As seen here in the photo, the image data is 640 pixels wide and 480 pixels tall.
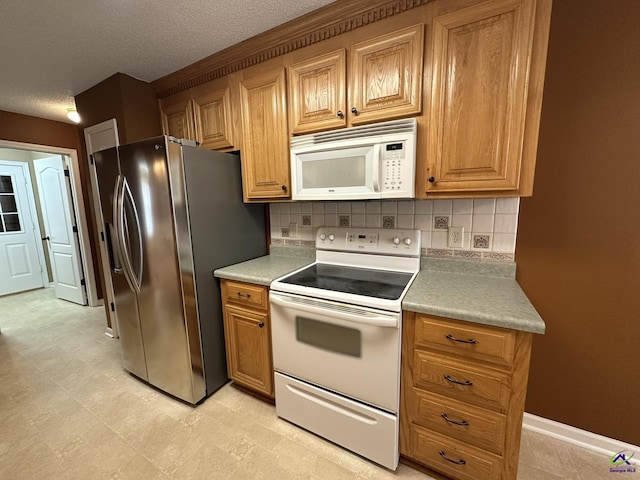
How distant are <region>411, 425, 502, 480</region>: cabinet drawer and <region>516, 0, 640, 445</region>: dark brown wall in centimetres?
68

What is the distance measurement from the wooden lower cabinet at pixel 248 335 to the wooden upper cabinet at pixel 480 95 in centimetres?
127

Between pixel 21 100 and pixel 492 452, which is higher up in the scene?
pixel 21 100

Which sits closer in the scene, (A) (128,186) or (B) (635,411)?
(B) (635,411)

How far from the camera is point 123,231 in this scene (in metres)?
1.77

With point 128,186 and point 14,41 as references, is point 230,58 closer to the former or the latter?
point 128,186

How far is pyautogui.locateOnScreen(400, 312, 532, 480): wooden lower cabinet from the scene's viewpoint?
106 cm

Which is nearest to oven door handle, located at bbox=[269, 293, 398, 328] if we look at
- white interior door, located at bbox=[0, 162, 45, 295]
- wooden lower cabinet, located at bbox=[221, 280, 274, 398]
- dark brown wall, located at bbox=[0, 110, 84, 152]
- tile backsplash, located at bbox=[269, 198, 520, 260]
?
wooden lower cabinet, located at bbox=[221, 280, 274, 398]

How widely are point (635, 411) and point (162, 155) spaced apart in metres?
2.87

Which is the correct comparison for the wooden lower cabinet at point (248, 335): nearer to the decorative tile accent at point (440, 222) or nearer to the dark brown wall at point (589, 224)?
the decorative tile accent at point (440, 222)

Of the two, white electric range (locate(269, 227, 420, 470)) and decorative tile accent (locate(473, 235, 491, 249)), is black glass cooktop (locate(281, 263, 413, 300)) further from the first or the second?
decorative tile accent (locate(473, 235, 491, 249))

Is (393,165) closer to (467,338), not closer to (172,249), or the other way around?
(467,338)

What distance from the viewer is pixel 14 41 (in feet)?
5.51

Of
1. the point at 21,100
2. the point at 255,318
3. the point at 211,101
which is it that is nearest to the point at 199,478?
the point at 255,318

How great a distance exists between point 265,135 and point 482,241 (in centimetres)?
151
